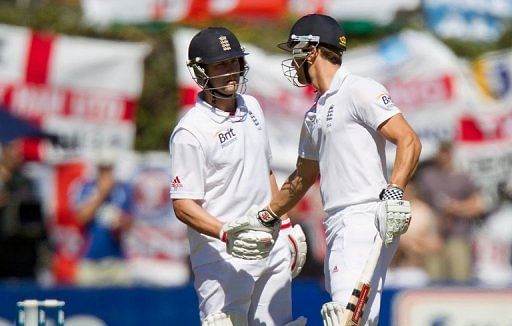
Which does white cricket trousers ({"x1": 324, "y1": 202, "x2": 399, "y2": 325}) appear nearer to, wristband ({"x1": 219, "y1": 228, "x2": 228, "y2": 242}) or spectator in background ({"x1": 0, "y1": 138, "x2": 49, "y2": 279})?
wristband ({"x1": 219, "y1": 228, "x2": 228, "y2": 242})

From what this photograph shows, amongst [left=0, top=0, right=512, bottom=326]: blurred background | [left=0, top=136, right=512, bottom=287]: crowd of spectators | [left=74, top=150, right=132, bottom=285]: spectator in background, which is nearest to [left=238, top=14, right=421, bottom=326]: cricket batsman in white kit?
[left=0, top=0, right=512, bottom=326]: blurred background

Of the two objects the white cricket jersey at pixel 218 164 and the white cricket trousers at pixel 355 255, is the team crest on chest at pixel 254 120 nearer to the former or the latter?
the white cricket jersey at pixel 218 164

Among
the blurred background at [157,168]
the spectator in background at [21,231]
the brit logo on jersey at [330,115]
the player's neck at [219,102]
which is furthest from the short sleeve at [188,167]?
the spectator in background at [21,231]

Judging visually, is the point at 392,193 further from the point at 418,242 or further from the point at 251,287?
the point at 418,242

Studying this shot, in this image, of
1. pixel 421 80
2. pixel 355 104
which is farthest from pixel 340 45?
pixel 421 80

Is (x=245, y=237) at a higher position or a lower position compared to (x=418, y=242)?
lower

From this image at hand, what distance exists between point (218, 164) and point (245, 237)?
556mm

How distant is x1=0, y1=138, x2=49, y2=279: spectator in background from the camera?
1359cm

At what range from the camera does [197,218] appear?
7770 millimetres

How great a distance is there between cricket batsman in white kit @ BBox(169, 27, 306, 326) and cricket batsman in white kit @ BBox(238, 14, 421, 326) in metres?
0.25

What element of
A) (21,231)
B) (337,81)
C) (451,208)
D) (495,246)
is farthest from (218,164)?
(21,231)

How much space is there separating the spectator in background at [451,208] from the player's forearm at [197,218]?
5.20 meters

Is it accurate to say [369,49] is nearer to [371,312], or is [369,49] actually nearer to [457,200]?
[457,200]

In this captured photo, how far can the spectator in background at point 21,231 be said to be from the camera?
13586mm
